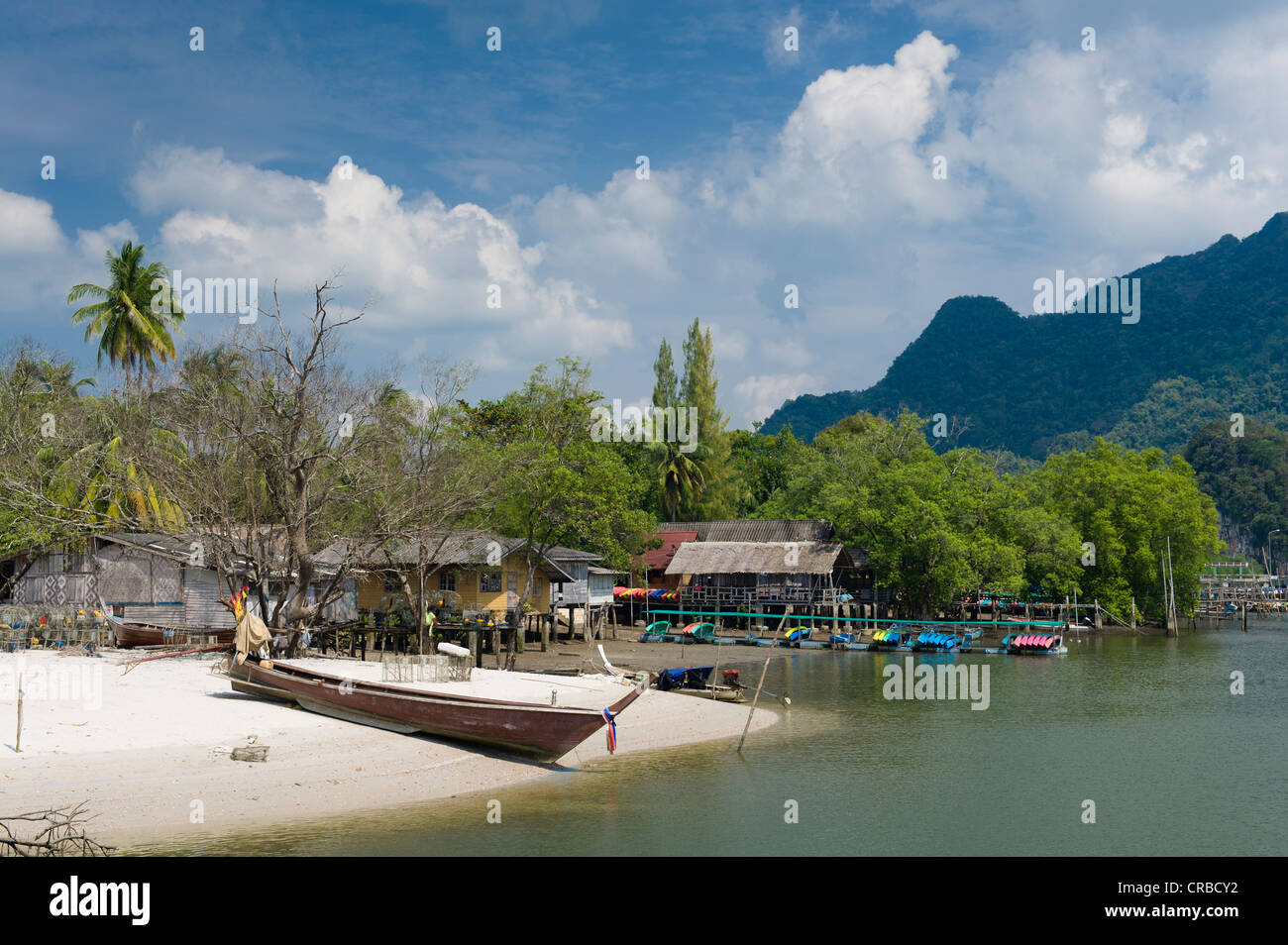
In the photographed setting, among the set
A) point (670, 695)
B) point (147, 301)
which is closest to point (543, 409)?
point (147, 301)

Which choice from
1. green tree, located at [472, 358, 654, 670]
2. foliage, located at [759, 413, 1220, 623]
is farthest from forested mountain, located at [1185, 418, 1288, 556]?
green tree, located at [472, 358, 654, 670]

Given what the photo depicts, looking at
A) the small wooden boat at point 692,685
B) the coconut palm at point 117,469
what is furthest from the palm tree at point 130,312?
the small wooden boat at point 692,685

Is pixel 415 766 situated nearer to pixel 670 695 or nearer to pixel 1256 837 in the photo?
pixel 670 695

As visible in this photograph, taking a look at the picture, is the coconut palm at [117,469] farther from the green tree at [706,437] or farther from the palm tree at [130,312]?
the green tree at [706,437]

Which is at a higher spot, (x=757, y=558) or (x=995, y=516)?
(x=995, y=516)

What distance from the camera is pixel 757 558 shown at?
221 ft

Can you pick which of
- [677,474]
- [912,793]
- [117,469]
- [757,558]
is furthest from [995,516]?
[117,469]

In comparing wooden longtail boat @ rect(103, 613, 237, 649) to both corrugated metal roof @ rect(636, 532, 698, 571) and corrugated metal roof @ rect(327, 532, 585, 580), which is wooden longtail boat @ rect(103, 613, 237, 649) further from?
corrugated metal roof @ rect(636, 532, 698, 571)

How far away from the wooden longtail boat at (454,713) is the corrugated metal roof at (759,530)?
156ft

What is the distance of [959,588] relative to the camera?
63.2 metres

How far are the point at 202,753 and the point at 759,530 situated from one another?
53965mm

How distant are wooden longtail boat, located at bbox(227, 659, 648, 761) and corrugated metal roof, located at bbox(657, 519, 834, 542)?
156 feet

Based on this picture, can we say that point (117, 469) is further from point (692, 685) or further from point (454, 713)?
Answer: point (692, 685)

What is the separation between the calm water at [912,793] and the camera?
1852cm
